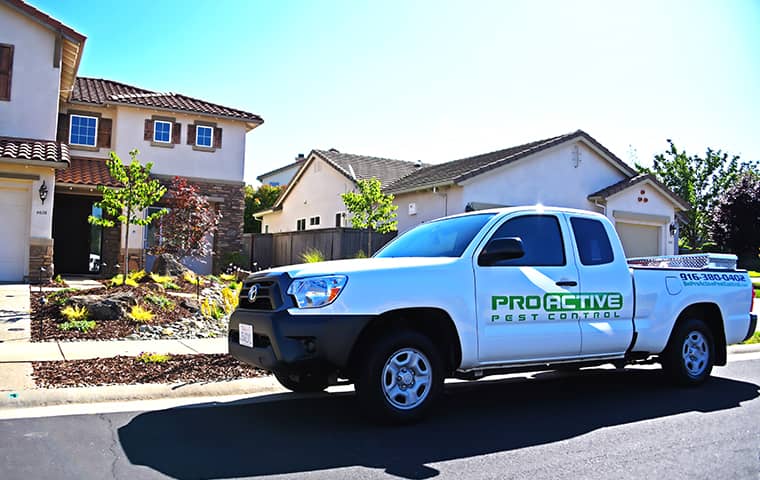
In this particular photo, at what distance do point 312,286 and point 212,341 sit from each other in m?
4.79

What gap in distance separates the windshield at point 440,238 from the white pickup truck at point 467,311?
2 centimetres

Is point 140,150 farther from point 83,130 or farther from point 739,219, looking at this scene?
point 739,219

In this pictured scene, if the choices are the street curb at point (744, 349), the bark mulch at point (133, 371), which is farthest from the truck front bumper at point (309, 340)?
the street curb at point (744, 349)

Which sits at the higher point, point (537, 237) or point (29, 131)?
point (29, 131)

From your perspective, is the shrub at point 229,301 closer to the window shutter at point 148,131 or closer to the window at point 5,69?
the window at point 5,69

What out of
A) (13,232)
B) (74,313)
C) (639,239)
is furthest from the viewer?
(639,239)

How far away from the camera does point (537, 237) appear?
21.2ft

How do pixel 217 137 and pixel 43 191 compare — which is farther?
pixel 217 137

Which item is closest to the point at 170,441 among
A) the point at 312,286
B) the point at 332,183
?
the point at 312,286

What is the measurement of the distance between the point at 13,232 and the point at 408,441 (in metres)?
14.8

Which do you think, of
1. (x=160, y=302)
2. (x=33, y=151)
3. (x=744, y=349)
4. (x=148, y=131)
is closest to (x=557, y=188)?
(x=744, y=349)

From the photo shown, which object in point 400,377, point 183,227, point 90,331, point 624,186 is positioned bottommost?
point 90,331

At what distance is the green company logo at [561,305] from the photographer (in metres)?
5.89

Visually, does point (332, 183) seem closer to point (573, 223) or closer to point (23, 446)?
Answer: point (573, 223)
